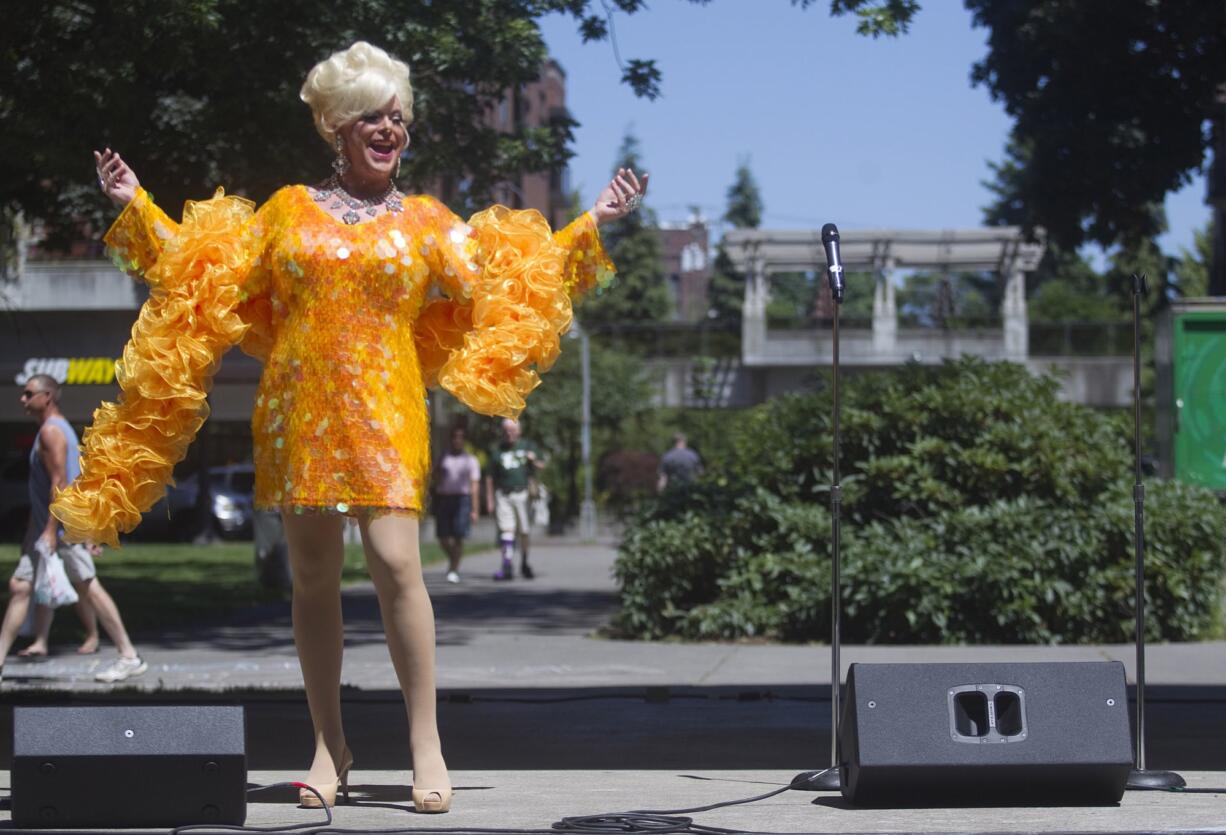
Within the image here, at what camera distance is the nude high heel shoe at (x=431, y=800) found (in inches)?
201

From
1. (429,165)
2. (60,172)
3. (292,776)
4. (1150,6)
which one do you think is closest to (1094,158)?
(1150,6)

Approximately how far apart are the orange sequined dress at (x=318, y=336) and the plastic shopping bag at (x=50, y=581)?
5575mm

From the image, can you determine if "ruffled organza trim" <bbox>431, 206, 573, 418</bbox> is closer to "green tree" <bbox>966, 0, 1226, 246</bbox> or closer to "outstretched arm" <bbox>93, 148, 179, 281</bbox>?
"outstretched arm" <bbox>93, 148, 179, 281</bbox>

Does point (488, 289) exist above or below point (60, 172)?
below

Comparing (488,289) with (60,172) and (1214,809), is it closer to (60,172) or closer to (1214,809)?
(1214,809)

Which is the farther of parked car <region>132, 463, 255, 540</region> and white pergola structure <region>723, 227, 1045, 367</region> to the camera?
white pergola structure <region>723, 227, 1045, 367</region>

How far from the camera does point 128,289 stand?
33.7 m

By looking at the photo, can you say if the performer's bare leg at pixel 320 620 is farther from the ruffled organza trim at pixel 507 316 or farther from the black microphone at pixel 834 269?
the black microphone at pixel 834 269

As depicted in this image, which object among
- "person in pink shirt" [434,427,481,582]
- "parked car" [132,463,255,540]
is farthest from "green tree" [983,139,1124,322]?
"person in pink shirt" [434,427,481,582]

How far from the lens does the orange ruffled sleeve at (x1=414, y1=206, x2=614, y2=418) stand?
524cm

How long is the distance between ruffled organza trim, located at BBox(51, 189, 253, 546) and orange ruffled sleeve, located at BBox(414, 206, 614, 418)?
62cm

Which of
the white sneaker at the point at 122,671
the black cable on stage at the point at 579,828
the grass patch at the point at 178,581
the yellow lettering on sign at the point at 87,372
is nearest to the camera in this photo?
the black cable on stage at the point at 579,828

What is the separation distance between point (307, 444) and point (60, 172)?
24.6 feet

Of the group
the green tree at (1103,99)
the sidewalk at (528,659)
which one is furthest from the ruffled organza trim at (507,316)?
the green tree at (1103,99)
